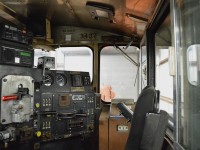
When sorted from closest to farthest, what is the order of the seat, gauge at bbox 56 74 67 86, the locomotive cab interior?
the seat < the locomotive cab interior < gauge at bbox 56 74 67 86

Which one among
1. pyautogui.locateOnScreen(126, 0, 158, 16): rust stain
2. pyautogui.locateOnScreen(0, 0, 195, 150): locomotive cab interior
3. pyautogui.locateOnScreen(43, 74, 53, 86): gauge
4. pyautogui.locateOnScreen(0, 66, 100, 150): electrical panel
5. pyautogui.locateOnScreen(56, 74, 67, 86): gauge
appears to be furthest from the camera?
pyautogui.locateOnScreen(56, 74, 67, 86): gauge

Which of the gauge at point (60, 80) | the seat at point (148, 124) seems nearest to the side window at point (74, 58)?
the gauge at point (60, 80)

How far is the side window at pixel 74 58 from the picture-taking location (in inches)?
151

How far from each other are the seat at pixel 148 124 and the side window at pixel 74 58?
2718 millimetres

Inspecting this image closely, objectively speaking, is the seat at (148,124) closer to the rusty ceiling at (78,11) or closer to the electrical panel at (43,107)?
the rusty ceiling at (78,11)

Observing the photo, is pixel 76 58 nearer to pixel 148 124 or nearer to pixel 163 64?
pixel 163 64

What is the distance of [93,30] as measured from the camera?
146 inches

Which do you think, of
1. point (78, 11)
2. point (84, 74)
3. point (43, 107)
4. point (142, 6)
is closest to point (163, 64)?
point (142, 6)

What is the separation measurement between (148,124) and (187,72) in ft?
1.25

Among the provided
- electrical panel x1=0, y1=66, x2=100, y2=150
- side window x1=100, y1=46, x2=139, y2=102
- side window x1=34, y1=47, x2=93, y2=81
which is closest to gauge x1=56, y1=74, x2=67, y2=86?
electrical panel x1=0, y1=66, x2=100, y2=150

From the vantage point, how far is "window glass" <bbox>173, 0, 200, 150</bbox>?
102cm

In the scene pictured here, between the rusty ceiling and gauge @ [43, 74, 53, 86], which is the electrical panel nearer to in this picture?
gauge @ [43, 74, 53, 86]

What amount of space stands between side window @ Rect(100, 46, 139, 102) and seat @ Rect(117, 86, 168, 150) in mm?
2735

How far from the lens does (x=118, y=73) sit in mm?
3855
